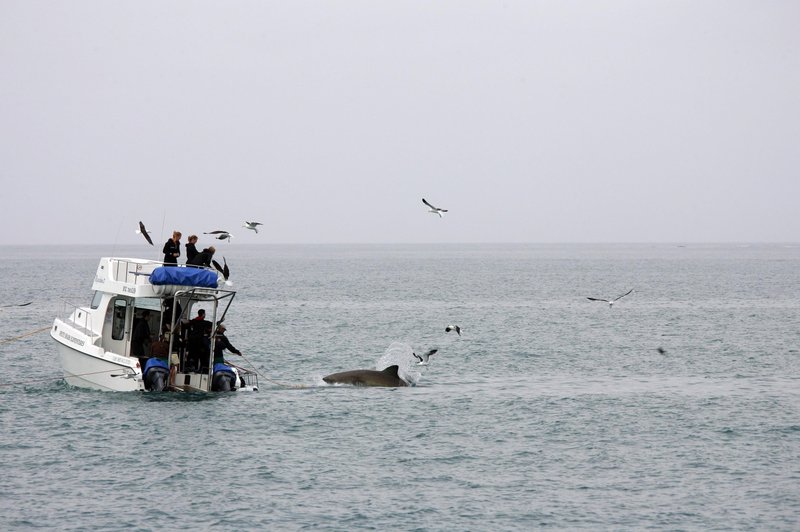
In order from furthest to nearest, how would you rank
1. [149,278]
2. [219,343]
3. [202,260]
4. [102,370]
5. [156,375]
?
[102,370] < [219,343] < [202,260] < [149,278] < [156,375]

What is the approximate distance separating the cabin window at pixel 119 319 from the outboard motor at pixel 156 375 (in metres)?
2.21

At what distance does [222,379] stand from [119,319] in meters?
3.99

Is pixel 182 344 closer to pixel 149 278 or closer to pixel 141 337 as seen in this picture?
pixel 141 337

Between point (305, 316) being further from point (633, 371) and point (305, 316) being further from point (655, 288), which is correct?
point (655, 288)

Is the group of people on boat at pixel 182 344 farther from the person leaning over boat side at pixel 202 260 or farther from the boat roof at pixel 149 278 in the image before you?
the person leaning over boat side at pixel 202 260

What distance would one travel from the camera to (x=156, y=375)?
100ft

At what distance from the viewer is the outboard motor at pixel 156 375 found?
30641 mm

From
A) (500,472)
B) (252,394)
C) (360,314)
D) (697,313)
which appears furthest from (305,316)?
(500,472)

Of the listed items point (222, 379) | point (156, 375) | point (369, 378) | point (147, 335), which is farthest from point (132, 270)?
point (369, 378)

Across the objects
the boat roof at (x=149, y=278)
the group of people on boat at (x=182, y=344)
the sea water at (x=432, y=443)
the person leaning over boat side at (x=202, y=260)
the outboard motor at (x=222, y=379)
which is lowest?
the sea water at (x=432, y=443)

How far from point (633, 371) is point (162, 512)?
2572 cm

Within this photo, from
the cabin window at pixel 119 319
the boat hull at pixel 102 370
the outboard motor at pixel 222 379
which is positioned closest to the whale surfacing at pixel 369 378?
the outboard motor at pixel 222 379

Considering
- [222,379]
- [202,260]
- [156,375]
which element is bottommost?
[222,379]

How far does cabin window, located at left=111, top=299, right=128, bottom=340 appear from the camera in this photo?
32.5 meters
